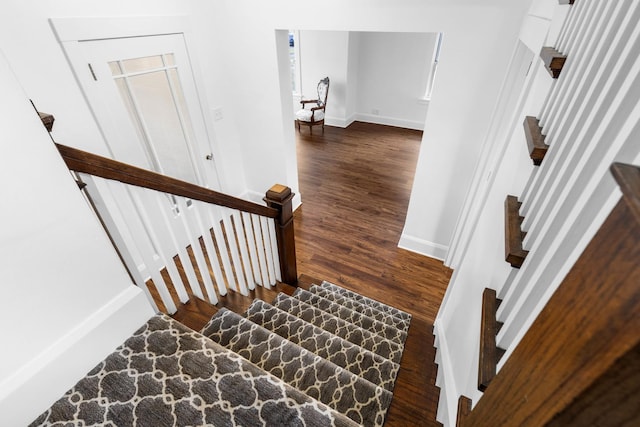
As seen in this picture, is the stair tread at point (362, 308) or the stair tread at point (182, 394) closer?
the stair tread at point (182, 394)

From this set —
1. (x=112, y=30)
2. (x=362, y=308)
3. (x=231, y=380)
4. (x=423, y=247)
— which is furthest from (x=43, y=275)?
(x=423, y=247)

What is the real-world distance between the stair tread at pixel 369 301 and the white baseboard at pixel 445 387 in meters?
0.47

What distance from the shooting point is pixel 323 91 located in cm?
584

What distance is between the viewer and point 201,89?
8.99 feet

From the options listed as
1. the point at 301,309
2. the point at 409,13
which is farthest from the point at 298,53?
the point at 301,309

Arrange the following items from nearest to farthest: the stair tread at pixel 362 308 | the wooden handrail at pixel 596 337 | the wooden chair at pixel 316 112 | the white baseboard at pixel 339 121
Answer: the wooden handrail at pixel 596 337
the stair tread at pixel 362 308
the wooden chair at pixel 316 112
the white baseboard at pixel 339 121

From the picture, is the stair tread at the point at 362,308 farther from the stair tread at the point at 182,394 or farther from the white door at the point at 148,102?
the white door at the point at 148,102

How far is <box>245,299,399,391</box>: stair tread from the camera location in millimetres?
1559

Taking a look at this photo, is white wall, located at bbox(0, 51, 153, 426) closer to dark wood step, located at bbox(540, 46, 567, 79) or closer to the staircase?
the staircase

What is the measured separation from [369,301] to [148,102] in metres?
2.43

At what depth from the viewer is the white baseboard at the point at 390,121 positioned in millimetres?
5992

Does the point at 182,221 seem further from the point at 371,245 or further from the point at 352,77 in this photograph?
the point at 352,77

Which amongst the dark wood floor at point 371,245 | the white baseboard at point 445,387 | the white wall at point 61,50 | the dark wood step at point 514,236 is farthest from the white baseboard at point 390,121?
the dark wood step at point 514,236

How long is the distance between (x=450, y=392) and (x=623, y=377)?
1272 mm
